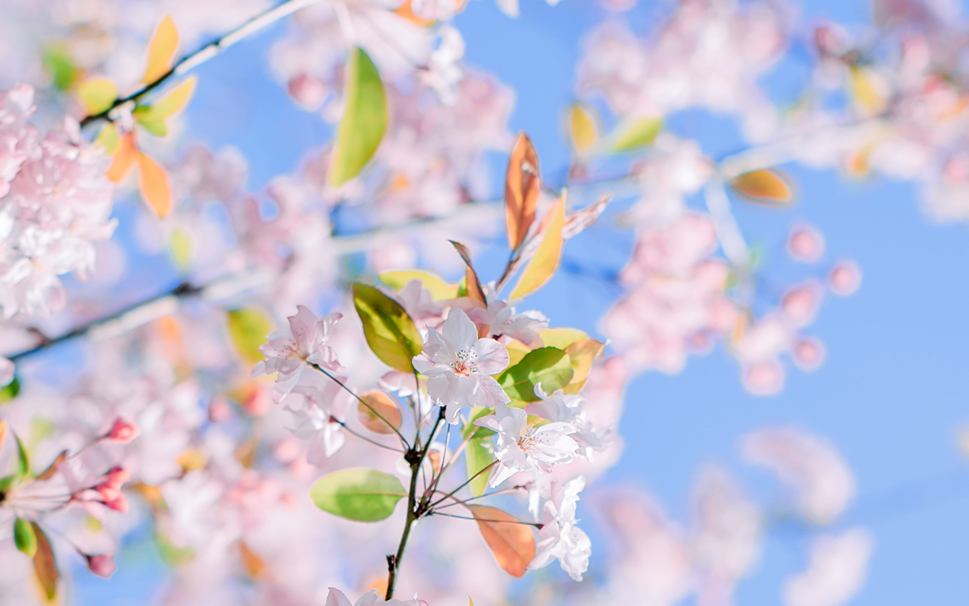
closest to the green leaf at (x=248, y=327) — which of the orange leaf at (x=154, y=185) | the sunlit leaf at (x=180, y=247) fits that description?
the sunlit leaf at (x=180, y=247)

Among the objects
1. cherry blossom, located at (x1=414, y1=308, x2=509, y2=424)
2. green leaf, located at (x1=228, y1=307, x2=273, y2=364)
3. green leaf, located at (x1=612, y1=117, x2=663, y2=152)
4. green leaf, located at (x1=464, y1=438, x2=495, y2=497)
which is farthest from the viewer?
green leaf, located at (x1=612, y1=117, x2=663, y2=152)

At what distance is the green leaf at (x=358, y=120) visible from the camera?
0.99 meters

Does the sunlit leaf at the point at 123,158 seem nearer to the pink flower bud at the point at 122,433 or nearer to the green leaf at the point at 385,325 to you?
the pink flower bud at the point at 122,433

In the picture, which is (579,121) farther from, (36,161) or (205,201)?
(36,161)

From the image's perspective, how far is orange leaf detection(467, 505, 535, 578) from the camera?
60 cm

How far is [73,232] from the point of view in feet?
2.33

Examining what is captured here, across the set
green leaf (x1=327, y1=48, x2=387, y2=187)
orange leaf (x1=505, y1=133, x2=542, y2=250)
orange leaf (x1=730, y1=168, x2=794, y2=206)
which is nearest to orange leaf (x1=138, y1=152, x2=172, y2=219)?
green leaf (x1=327, y1=48, x2=387, y2=187)

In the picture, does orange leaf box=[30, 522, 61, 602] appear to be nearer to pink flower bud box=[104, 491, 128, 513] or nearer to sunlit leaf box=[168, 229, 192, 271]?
pink flower bud box=[104, 491, 128, 513]

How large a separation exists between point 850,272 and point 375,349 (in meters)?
1.56

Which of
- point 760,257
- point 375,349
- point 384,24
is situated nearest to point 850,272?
point 760,257

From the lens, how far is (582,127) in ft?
4.59

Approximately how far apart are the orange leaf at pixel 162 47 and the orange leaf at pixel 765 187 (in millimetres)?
1271

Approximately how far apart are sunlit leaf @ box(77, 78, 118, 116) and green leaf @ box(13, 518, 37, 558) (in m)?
0.55

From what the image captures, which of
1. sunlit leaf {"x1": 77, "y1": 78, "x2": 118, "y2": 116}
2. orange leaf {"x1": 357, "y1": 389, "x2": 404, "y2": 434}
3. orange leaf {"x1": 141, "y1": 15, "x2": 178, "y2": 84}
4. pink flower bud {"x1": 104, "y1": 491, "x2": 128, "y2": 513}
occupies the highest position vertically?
orange leaf {"x1": 141, "y1": 15, "x2": 178, "y2": 84}
